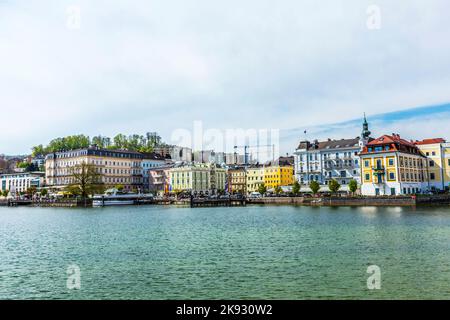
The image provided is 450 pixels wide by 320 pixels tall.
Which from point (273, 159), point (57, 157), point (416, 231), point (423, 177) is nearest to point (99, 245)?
point (416, 231)

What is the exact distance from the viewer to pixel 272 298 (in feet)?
61.2

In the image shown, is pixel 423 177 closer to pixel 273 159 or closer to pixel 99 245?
pixel 273 159

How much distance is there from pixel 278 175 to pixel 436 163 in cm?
5154

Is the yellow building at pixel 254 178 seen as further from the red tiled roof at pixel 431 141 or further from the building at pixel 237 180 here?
the red tiled roof at pixel 431 141

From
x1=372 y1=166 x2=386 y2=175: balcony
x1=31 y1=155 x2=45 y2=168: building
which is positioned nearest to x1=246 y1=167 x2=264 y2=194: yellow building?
x1=372 y1=166 x2=386 y2=175: balcony

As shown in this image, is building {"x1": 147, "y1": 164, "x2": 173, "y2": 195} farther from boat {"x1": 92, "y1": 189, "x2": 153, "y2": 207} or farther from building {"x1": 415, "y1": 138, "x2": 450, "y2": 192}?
building {"x1": 415, "y1": 138, "x2": 450, "y2": 192}

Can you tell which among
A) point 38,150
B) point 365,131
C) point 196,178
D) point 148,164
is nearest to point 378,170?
point 365,131

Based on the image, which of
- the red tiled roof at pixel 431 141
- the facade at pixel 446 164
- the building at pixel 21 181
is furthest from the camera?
the building at pixel 21 181

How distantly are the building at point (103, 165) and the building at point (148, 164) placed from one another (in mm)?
1149

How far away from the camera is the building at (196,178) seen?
484 ft

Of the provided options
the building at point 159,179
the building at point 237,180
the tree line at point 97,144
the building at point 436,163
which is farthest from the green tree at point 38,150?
the building at point 436,163

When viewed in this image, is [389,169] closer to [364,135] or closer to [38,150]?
[364,135]

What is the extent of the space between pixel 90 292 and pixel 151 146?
177 m

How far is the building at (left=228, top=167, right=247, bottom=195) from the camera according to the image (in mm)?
154750
